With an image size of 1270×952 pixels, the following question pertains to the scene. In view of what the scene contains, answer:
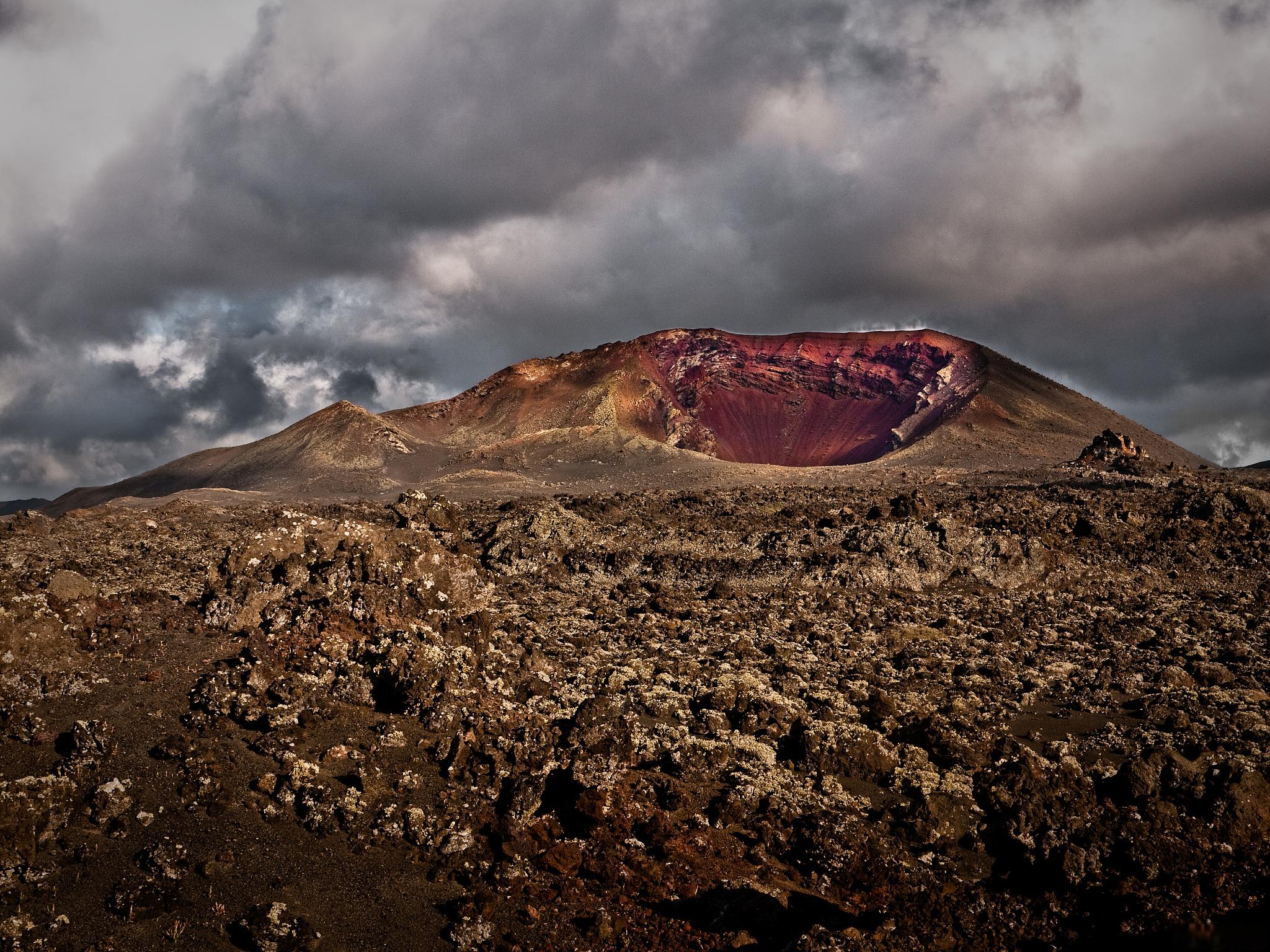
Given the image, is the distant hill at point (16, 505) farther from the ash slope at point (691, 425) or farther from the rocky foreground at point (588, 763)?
the rocky foreground at point (588, 763)

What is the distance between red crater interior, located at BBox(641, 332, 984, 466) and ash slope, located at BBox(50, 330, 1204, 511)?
0.22 m

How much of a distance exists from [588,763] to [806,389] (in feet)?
358

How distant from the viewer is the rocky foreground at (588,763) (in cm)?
884

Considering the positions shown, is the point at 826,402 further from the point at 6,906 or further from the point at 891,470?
the point at 6,906

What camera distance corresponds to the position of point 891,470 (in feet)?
203

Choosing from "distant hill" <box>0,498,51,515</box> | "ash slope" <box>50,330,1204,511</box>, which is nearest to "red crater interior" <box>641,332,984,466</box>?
"ash slope" <box>50,330,1204,511</box>

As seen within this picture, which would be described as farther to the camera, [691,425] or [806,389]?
[806,389]

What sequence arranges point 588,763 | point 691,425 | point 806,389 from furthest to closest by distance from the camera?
point 806,389 < point 691,425 < point 588,763

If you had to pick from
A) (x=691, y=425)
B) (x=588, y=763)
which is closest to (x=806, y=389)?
(x=691, y=425)

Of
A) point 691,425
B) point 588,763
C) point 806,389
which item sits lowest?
A: point 588,763

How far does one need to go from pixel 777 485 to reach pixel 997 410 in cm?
4657

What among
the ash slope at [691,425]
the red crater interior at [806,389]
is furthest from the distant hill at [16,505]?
the red crater interior at [806,389]

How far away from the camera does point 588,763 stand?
1163cm

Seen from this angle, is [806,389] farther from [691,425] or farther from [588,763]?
[588,763]
